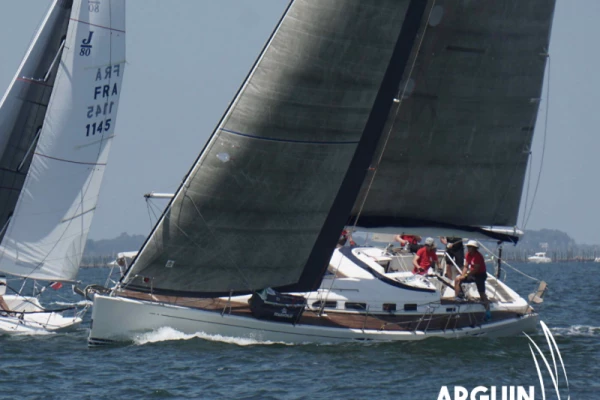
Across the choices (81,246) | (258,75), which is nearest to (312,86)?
(258,75)

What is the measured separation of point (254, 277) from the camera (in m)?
22.0

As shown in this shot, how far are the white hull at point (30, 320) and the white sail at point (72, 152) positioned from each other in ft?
3.85

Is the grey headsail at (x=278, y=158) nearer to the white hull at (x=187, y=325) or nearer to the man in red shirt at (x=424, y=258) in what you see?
the white hull at (x=187, y=325)

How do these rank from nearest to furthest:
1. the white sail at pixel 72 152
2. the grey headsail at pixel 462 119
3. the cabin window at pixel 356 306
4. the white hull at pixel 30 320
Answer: the cabin window at pixel 356 306
the grey headsail at pixel 462 119
the white sail at pixel 72 152
the white hull at pixel 30 320

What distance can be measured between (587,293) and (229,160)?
87.5 feet

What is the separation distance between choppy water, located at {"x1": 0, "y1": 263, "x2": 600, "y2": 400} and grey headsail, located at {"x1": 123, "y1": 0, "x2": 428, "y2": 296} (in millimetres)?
1412


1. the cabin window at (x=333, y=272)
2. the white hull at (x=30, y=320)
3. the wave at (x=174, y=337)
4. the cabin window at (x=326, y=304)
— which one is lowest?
the white hull at (x=30, y=320)

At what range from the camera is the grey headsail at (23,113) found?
2580 centimetres

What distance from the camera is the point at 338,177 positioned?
2241cm

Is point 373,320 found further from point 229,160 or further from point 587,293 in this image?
point 587,293

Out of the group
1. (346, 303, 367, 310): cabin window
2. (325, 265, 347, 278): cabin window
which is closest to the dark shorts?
(346, 303, 367, 310): cabin window

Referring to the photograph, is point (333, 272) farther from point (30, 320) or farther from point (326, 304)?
point (30, 320)

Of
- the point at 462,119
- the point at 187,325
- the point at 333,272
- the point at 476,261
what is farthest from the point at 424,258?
the point at 187,325

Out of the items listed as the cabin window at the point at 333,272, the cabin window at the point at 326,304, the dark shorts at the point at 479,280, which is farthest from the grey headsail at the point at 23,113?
the dark shorts at the point at 479,280
